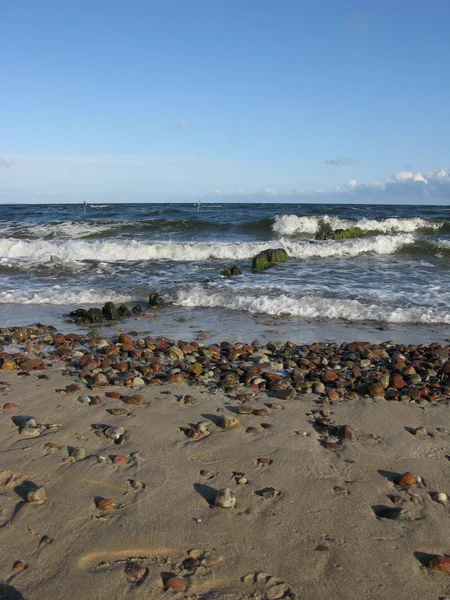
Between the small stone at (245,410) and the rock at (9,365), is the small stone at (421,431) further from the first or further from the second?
the rock at (9,365)

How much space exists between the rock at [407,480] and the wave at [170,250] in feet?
37.2

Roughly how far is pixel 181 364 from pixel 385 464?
230cm

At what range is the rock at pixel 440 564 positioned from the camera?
206 cm

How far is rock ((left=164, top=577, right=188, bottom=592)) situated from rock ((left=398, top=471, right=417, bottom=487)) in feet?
4.29

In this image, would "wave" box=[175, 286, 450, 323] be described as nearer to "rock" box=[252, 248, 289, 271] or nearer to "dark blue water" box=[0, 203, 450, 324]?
"dark blue water" box=[0, 203, 450, 324]

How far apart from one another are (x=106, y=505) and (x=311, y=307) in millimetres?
5436

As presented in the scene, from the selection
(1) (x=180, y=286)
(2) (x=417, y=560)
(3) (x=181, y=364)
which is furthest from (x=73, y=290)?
(2) (x=417, y=560)

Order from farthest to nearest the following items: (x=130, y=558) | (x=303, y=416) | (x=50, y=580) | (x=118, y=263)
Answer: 1. (x=118, y=263)
2. (x=303, y=416)
3. (x=130, y=558)
4. (x=50, y=580)

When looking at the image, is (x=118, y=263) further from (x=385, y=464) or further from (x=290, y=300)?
(x=385, y=464)

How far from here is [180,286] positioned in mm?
9289

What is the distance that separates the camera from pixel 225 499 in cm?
246

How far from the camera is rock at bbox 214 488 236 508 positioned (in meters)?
2.45

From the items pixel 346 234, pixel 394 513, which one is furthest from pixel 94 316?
pixel 346 234

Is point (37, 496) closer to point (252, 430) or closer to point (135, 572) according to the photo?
point (135, 572)
